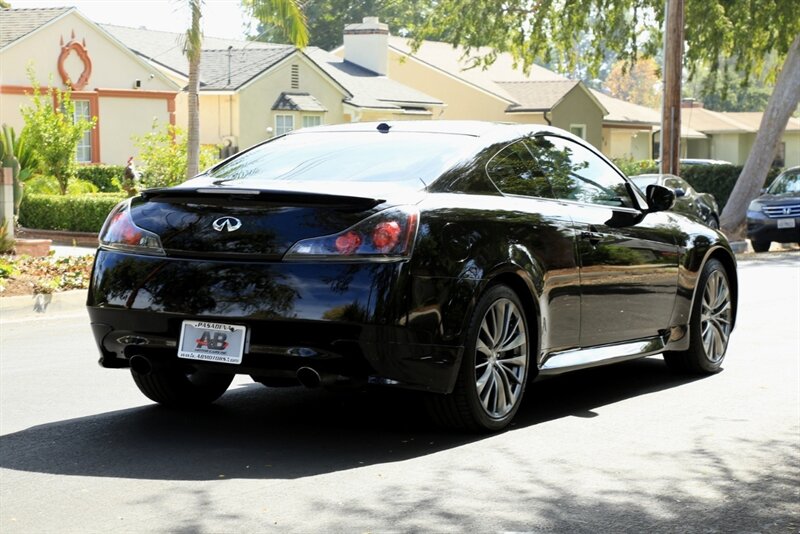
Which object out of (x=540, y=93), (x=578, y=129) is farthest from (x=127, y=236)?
(x=578, y=129)

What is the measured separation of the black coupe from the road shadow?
0.89 ft

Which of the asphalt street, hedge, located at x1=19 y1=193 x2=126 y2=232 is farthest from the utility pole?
the asphalt street

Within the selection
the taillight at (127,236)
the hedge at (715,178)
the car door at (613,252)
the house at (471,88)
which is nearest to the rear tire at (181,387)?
the taillight at (127,236)

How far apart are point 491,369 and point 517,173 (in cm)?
121

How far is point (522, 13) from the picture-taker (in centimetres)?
3253

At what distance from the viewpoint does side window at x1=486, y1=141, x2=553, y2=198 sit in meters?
7.49

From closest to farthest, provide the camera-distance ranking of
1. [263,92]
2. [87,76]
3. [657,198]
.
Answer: [657,198] < [87,76] < [263,92]

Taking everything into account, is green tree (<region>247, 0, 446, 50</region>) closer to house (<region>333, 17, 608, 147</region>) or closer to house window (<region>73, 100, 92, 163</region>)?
house (<region>333, 17, 608, 147</region>)

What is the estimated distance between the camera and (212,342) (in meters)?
6.63

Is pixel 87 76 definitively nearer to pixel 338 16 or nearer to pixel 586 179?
pixel 586 179

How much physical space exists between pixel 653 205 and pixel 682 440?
211 centimetres

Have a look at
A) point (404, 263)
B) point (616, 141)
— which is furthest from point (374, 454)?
point (616, 141)

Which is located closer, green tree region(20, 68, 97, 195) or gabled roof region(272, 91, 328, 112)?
green tree region(20, 68, 97, 195)

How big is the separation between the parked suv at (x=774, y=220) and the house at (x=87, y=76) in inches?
752
